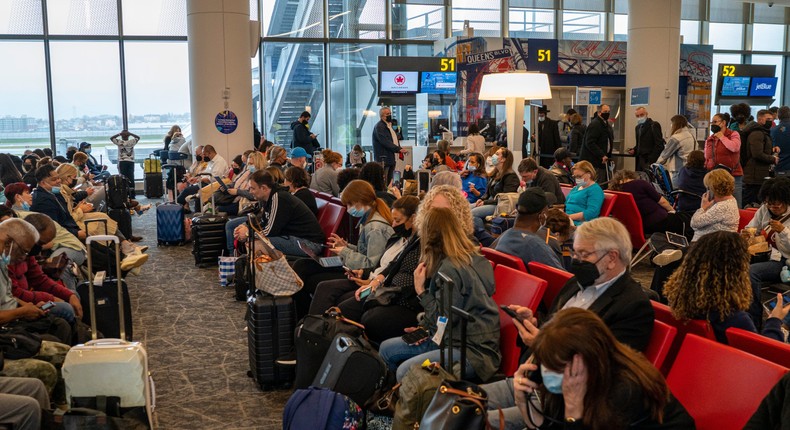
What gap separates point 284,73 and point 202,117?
4.86m

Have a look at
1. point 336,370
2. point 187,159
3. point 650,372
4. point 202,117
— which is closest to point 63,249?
point 336,370

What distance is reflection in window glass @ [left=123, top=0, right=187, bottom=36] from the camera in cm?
1792

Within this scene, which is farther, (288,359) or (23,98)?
(23,98)

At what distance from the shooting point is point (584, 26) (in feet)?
68.0

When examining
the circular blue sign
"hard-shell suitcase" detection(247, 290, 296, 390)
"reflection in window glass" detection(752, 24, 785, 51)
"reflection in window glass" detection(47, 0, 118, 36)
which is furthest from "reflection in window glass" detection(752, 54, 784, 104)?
"hard-shell suitcase" detection(247, 290, 296, 390)

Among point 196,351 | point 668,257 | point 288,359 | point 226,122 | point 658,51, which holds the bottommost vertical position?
point 196,351

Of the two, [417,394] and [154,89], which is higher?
[154,89]

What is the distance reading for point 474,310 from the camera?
3752mm

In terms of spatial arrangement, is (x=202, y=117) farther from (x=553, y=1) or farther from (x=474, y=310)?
(x=474, y=310)

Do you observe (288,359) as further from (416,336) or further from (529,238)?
(529,238)

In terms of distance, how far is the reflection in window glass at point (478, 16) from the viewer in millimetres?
19750

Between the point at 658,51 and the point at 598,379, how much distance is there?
15.5 m

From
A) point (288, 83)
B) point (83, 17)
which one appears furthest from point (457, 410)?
point (83, 17)

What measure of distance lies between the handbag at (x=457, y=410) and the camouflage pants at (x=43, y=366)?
214cm
